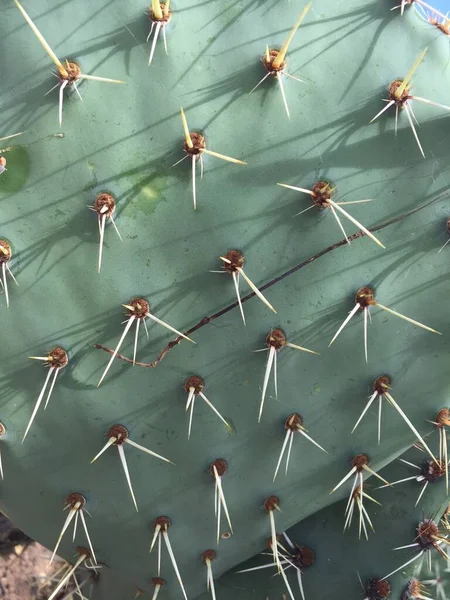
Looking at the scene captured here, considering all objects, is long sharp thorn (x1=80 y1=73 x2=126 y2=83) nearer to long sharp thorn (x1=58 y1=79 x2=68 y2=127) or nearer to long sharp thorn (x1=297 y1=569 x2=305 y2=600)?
long sharp thorn (x1=58 y1=79 x2=68 y2=127)

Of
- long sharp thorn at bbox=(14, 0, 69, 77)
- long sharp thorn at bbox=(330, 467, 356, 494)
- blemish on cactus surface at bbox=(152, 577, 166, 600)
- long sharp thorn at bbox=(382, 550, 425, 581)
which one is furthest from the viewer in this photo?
long sharp thorn at bbox=(382, 550, 425, 581)

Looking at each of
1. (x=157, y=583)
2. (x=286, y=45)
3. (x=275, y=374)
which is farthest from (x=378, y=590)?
(x=286, y=45)

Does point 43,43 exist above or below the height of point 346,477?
above

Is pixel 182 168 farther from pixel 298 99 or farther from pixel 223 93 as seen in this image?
pixel 298 99

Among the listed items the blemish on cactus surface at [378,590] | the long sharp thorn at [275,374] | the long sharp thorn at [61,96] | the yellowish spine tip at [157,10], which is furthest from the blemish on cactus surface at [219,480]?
the yellowish spine tip at [157,10]

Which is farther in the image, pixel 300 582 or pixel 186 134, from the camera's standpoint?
pixel 300 582

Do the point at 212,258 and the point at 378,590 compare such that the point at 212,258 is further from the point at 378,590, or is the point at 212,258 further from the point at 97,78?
the point at 378,590

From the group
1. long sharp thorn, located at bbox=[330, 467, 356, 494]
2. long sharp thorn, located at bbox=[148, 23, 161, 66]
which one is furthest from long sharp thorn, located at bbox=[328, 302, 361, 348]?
long sharp thorn, located at bbox=[148, 23, 161, 66]

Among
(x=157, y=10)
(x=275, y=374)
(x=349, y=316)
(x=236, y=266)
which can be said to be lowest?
(x=275, y=374)
